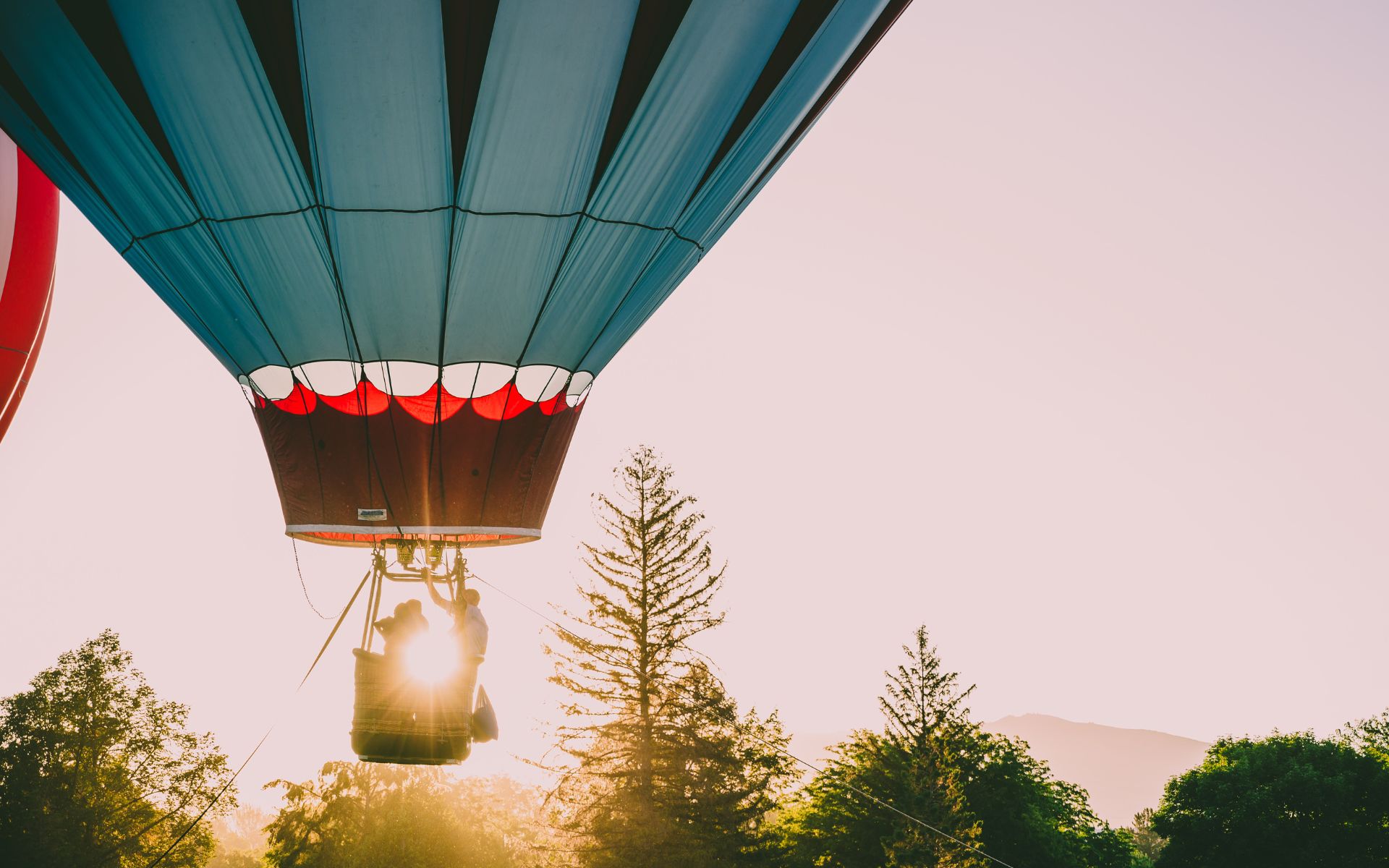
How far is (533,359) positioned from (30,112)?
266 centimetres

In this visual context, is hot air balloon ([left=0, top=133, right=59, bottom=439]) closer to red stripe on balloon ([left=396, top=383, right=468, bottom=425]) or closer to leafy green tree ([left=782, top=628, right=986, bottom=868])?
red stripe on balloon ([left=396, top=383, right=468, bottom=425])

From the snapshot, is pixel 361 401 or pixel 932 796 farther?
pixel 932 796

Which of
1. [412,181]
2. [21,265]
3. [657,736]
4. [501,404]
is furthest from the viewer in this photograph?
[657,736]

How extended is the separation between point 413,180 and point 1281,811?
31.8 m

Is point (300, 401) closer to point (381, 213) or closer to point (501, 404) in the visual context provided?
point (501, 404)

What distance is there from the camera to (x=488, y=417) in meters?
4.94

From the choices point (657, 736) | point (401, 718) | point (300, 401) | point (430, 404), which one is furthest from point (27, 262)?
point (657, 736)

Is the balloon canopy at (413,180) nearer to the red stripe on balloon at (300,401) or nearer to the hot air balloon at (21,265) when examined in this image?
the red stripe on balloon at (300,401)

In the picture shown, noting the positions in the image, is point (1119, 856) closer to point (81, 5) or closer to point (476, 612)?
point (476, 612)

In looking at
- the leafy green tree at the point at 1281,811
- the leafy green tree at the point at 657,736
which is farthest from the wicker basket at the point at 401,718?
the leafy green tree at the point at 1281,811

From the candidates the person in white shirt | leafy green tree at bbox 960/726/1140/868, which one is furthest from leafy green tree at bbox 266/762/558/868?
the person in white shirt

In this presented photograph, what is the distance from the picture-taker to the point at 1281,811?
1035 inches

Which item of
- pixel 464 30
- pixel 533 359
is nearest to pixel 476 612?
pixel 533 359

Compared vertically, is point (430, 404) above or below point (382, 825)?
above
